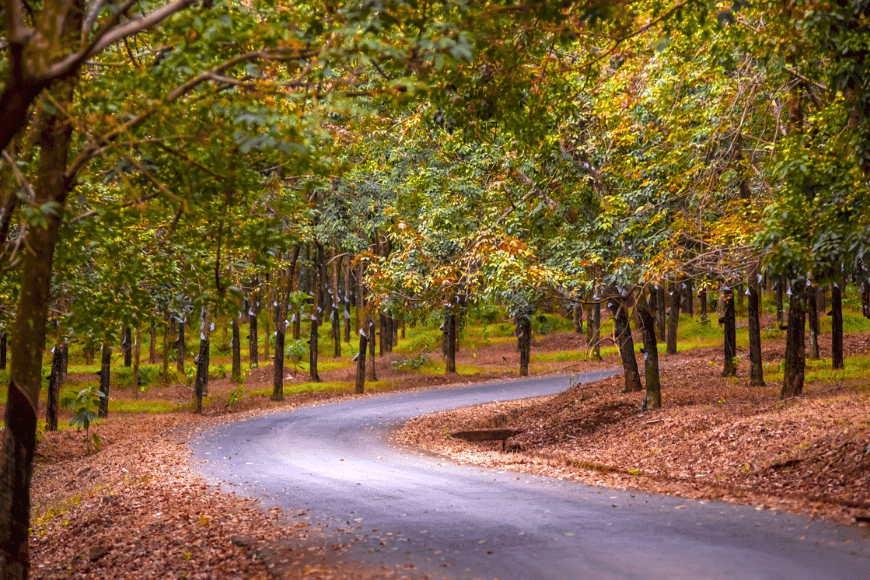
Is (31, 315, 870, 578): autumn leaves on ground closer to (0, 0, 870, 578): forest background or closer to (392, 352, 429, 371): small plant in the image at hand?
(0, 0, 870, 578): forest background

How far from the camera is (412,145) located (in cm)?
2105

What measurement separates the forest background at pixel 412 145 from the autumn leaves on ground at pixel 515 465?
1.81m

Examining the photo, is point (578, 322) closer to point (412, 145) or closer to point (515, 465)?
point (412, 145)

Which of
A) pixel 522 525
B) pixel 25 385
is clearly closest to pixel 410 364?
pixel 522 525

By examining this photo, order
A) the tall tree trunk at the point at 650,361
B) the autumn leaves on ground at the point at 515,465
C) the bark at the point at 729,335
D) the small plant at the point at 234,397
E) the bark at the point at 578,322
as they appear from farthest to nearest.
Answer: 1. the bark at the point at 578,322
2. the small plant at the point at 234,397
3. the bark at the point at 729,335
4. the tall tree trunk at the point at 650,361
5. the autumn leaves on ground at the point at 515,465

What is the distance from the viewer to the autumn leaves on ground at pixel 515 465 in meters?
8.39

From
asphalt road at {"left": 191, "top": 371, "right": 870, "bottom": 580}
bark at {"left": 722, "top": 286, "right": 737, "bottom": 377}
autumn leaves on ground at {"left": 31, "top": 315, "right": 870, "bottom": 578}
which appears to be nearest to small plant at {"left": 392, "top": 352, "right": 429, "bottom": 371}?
autumn leaves on ground at {"left": 31, "top": 315, "right": 870, "bottom": 578}

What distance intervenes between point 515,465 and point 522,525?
18.2 feet

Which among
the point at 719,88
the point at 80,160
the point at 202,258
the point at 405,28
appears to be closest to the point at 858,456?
the point at 719,88

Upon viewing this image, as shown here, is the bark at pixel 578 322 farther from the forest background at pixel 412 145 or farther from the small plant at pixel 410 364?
the forest background at pixel 412 145

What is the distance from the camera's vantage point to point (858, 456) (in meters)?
10.3

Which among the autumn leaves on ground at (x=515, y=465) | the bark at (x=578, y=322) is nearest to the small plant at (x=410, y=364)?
the autumn leaves on ground at (x=515, y=465)

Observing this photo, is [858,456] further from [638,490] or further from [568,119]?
[568,119]

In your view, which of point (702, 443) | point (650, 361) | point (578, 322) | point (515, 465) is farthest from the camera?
point (578, 322)
